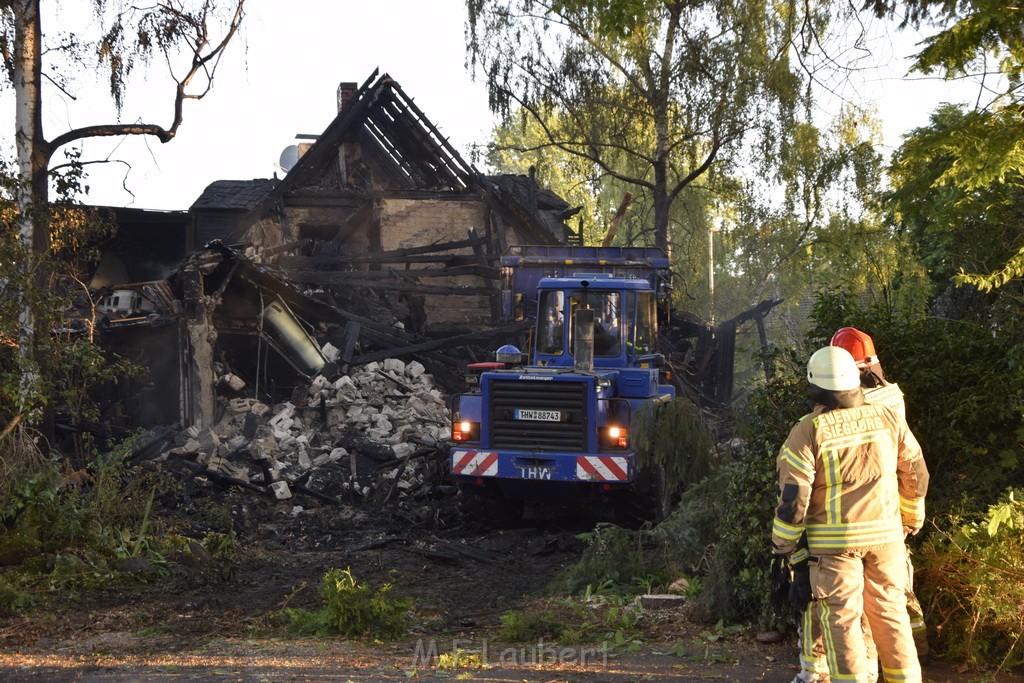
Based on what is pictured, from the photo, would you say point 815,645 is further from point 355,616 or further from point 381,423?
point 381,423

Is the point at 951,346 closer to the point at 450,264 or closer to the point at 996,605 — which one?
the point at 996,605

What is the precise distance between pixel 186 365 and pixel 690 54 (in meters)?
14.6

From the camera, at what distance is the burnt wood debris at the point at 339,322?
15375mm

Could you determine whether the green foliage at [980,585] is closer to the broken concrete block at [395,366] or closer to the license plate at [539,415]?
the license plate at [539,415]

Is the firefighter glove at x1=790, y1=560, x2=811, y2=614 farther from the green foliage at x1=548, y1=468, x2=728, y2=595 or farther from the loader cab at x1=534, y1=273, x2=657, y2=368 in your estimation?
the loader cab at x1=534, y1=273, x2=657, y2=368

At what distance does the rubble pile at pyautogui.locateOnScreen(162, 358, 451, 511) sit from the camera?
545 inches

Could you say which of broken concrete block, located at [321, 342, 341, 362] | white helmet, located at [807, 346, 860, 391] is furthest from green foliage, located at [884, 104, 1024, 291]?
broken concrete block, located at [321, 342, 341, 362]

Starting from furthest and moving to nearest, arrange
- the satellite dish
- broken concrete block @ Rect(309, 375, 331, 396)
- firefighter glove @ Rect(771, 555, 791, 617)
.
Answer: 1. the satellite dish
2. broken concrete block @ Rect(309, 375, 331, 396)
3. firefighter glove @ Rect(771, 555, 791, 617)

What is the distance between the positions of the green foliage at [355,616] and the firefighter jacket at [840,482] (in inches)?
120

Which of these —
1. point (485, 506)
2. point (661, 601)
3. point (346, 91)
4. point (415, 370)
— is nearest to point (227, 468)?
point (485, 506)

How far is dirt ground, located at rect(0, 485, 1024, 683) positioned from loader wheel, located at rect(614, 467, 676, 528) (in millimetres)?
805

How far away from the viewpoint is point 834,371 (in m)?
5.05

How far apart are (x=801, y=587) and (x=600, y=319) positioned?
687 centimetres

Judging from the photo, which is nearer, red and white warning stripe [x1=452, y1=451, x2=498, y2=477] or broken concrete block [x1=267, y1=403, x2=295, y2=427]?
red and white warning stripe [x1=452, y1=451, x2=498, y2=477]
